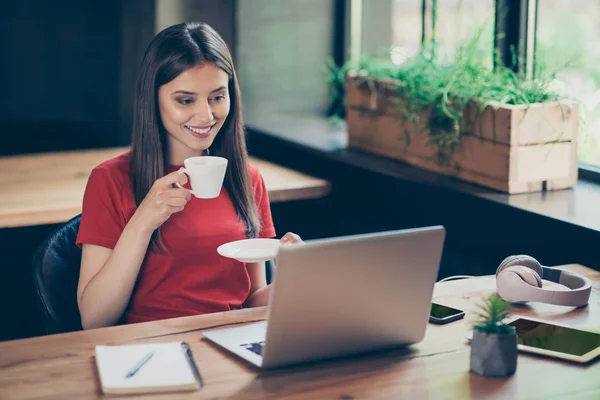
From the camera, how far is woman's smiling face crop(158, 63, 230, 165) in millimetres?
2049

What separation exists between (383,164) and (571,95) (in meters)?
0.65

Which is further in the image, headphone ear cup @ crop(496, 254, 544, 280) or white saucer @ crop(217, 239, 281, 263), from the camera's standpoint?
headphone ear cup @ crop(496, 254, 544, 280)

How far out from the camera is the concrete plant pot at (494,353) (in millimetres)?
1484

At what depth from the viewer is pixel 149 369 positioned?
4.86 feet

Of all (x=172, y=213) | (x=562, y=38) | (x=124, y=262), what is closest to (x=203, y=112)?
(x=172, y=213)

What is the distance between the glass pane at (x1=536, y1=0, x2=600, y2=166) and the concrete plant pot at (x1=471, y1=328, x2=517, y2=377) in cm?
123

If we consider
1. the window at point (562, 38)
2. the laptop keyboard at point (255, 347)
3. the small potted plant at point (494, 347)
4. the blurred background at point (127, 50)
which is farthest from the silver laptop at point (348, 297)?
the blurred background at point (127, 50)

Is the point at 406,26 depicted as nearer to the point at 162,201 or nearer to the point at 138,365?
the point at 162,201

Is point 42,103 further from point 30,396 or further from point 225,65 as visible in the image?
point 30,396

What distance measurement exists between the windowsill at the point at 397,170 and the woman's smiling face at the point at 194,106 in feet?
2.66

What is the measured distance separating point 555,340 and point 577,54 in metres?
1.23

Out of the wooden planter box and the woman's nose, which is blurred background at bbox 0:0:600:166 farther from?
the woman's nose

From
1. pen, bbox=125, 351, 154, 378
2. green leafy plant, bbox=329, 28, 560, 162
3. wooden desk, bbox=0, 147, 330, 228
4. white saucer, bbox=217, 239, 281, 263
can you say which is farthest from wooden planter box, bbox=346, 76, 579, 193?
pen, bbox=125, 351, 154, 378

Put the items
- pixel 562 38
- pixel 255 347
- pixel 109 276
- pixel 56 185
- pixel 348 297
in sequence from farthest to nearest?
pixel 56 185 → pixel 562 38 → pixel 109 276 → pixel 255 347 → pixel 348 297
